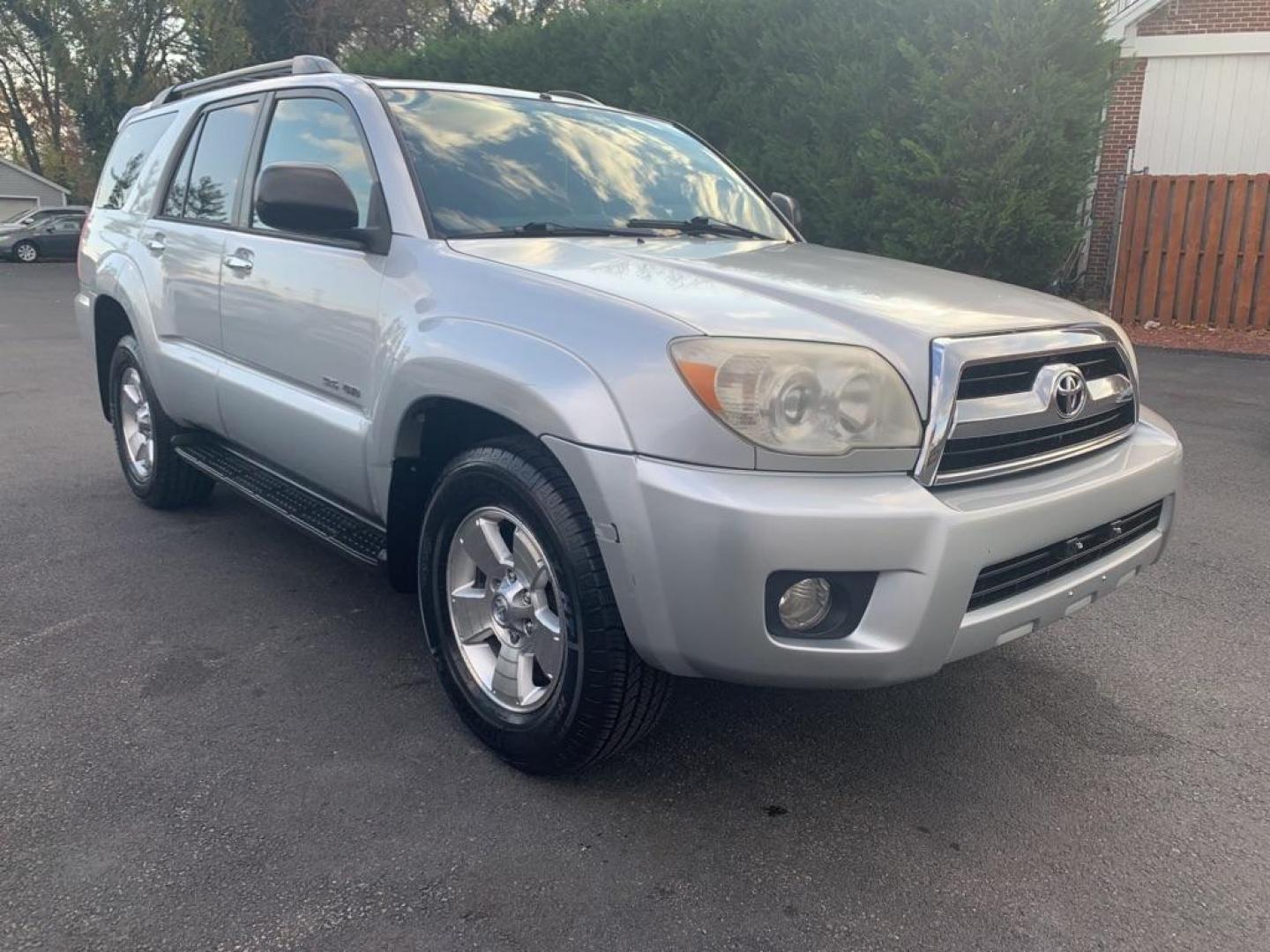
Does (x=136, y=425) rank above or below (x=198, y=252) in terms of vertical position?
below

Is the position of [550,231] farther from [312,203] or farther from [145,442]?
[145,442]

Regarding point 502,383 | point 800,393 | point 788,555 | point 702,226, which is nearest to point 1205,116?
point 702,226

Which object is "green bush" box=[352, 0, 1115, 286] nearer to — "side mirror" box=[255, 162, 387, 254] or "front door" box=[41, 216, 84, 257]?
"side mirror" box=[255, 162, 387, 254]

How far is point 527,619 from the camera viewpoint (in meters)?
2.83

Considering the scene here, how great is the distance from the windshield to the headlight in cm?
120

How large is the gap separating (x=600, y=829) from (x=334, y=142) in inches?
96.4

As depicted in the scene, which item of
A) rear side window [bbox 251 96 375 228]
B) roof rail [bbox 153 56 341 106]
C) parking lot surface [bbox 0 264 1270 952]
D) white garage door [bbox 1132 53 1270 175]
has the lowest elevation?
parking lot surface [bbox 0 264 1270 952]

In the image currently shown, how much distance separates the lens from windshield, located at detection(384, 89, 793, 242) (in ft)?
11.1

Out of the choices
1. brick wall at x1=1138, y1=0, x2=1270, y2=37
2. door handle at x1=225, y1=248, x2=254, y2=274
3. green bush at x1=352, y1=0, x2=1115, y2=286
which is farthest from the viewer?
brick wall at x1=1138, y1=0, x2=1270, y2=37

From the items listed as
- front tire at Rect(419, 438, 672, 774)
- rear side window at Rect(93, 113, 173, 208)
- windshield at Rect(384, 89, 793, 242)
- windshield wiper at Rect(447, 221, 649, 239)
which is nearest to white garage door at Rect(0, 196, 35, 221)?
rear side window at Rect(93, 113, 173, 208)

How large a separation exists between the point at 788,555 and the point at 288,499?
90.0 inches

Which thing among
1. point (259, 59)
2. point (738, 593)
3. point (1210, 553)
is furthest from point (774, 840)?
point (259, 59)

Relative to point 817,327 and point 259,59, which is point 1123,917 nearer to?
point 817,327

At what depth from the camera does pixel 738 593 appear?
2.27m
